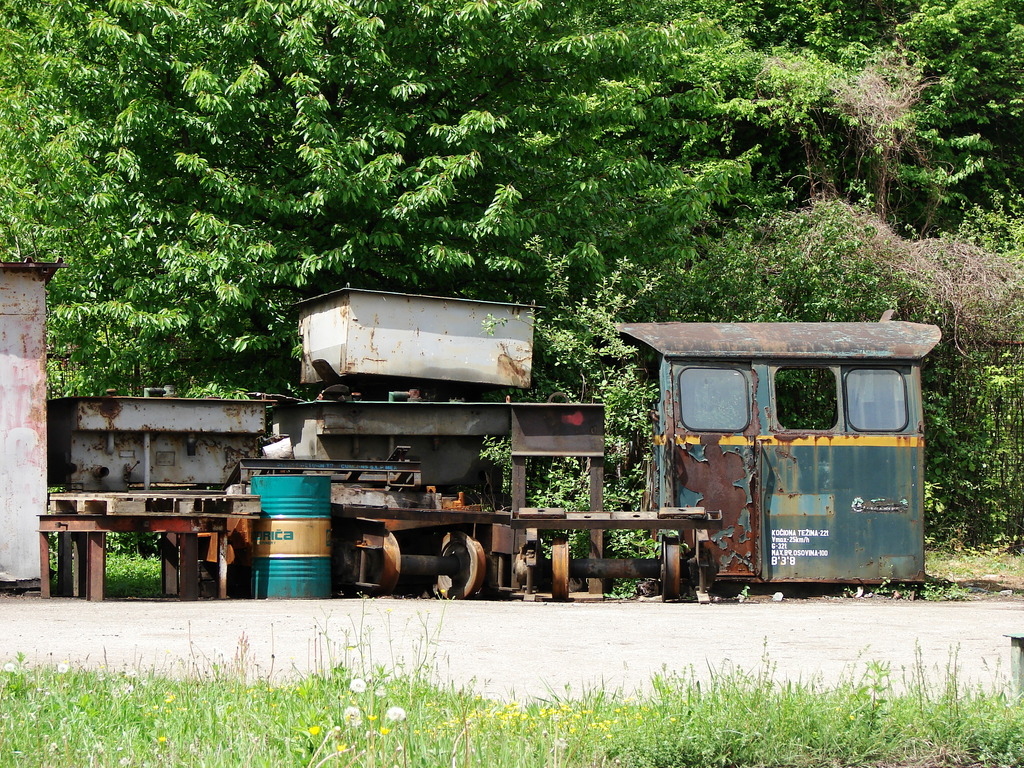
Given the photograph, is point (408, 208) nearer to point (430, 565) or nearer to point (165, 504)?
point (430, 565)

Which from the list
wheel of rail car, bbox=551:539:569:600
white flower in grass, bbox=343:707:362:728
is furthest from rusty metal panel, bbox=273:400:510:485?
white flower in grass, bbox=343:707:362:728

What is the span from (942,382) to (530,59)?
264 inches

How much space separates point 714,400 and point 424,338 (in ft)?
9.68

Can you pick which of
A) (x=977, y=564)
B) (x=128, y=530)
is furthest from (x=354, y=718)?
(x=977, y=564)

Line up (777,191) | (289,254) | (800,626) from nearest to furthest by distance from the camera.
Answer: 1. (800,626)
2. (289,254)
3. (777,191)

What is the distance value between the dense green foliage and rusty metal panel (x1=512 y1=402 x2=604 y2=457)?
942 millimetres

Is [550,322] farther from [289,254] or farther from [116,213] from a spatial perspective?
[116,213]

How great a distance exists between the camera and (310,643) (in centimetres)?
720

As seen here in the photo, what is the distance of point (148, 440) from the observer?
1127 cm

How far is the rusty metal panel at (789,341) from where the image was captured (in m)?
11.3

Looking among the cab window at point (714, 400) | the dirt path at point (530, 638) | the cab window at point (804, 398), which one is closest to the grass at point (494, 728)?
the dirt path at point (530, 638)

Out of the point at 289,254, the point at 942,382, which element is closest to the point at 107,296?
the point at 289,254

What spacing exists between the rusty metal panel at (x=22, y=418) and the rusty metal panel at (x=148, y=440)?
46 cm

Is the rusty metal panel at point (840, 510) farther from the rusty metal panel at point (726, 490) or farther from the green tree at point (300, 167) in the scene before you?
the green tree at point (300, 167)
